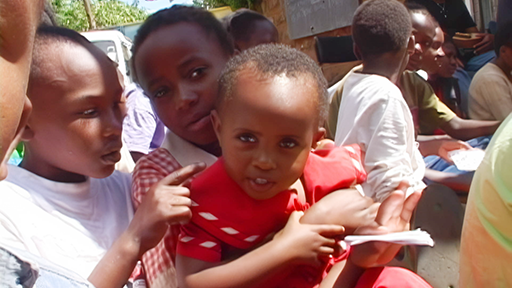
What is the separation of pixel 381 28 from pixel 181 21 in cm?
142

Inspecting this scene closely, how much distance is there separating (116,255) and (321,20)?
425 cm

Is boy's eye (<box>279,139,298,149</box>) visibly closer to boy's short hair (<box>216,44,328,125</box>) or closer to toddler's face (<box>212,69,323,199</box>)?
toddler's face (<box>212,69,323,199</box>)

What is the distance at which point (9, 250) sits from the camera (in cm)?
64

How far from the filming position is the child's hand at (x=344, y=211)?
1.21 metres

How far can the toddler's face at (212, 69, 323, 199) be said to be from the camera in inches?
46.6

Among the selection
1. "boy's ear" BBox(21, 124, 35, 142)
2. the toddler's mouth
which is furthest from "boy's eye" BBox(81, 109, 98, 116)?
the toddler's mouth

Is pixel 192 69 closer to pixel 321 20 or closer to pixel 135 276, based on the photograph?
pixel 135 276

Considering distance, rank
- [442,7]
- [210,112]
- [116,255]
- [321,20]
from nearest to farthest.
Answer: [116,255], [210,112], [442,7], [321,20]

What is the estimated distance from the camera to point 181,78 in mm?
1375

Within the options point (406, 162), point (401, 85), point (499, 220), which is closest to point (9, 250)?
point (499, 220)

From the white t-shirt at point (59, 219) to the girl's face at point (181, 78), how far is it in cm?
32

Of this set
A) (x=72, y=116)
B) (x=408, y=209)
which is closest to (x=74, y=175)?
(x=72, y=116)

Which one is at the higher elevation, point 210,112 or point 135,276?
point 210,112

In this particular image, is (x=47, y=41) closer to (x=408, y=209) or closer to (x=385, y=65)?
(x=408, y=209)
